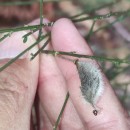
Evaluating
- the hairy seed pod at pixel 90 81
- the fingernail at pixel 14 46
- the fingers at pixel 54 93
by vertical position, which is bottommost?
the hairy seed pod at pixel 90 81

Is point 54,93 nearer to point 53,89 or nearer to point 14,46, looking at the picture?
point 53,89

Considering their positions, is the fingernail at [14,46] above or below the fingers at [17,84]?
above

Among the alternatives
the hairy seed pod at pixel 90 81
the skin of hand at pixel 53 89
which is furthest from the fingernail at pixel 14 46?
the hairy seed pod at pixel 90 81

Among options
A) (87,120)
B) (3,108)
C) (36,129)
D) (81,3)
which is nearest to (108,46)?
(81,3)

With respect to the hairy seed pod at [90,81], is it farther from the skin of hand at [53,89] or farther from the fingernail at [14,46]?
the fingernail at [14,46]

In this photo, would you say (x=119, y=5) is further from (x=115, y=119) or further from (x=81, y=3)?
(x=115, y=119)
